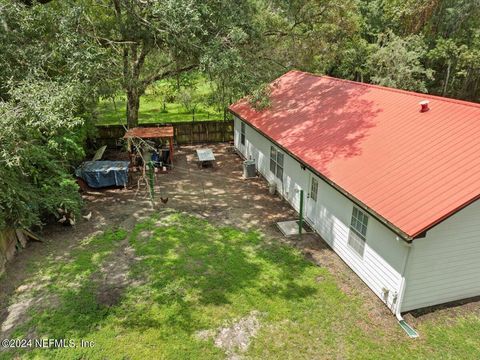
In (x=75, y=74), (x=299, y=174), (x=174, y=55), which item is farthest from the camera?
(x=174, y=55)

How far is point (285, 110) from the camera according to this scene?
1561cm

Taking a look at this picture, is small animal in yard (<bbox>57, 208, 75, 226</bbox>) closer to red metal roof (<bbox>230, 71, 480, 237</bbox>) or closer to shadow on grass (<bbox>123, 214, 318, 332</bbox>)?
shadow on grass (<bbox>123, 214, 318, 332</bbox>)

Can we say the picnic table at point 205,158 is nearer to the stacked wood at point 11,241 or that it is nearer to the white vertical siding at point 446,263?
the stacked wood at point 11,241

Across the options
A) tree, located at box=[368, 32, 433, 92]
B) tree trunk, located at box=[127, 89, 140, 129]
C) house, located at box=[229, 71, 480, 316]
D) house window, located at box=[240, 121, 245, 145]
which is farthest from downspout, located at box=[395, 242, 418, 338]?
tree, located at box=[368, 32, 433, 92]

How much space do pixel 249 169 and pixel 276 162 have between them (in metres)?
2.16

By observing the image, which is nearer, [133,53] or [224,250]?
[224,250]

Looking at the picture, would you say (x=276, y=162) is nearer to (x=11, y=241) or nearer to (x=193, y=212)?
(x=193, y=212)

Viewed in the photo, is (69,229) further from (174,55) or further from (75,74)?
(174,55)

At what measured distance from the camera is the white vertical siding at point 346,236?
7.76 meters

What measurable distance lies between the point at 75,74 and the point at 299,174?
26.6 feet

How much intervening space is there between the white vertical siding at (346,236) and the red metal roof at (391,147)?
2.11 ft

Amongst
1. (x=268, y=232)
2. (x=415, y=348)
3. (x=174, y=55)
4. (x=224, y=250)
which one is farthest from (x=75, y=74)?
(x=415, y=348)

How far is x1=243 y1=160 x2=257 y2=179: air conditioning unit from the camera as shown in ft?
53.6

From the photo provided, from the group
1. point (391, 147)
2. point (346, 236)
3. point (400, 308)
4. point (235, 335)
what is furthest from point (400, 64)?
point (235, 335)
